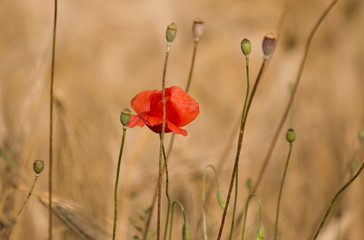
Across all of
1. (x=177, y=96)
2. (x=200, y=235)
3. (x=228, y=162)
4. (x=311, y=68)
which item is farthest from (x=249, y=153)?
(x=311, y=68)

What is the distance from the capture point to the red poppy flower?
0.49m

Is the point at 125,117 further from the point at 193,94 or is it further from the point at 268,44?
Result: the point at 193,94

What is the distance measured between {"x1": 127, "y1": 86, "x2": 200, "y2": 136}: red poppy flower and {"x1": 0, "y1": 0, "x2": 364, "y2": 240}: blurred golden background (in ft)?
0.64

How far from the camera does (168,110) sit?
0.50m

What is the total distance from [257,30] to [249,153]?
989mm

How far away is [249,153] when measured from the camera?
3.69 feet

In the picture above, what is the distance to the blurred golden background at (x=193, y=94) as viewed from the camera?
86cm

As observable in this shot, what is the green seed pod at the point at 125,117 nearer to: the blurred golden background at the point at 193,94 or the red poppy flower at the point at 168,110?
the red poppy flower at the point at 168,110

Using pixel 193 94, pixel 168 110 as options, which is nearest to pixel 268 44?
pixel 168 110

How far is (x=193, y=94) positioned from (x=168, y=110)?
4.79 ft

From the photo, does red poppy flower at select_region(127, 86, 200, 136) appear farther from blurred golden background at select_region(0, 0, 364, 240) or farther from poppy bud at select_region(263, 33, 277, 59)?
blurred golden background at select_region(0, 0, 364, 240)

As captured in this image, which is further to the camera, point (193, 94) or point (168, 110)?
point (193, 94)

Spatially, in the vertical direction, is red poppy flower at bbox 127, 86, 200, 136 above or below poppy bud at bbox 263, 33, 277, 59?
below

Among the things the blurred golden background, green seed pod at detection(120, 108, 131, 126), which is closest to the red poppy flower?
green seed pod at detection(120, 108, 131, 126)
